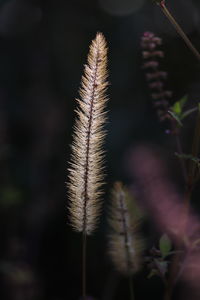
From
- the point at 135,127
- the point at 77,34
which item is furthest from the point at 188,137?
the point at 77,34

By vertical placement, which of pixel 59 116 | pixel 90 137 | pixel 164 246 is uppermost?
pixel 59 116

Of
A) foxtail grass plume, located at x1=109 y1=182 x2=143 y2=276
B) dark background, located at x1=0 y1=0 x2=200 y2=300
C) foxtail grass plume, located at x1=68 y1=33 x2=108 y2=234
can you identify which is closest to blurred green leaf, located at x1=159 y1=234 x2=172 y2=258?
foxtail grass plume, located at x1=109 y1=182 x2=143 y2=276

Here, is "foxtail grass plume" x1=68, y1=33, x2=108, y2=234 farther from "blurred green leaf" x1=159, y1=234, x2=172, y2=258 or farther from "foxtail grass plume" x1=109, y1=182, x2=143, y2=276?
"blurred green leaf" x1=159, y1=234, x2=172, y2=258

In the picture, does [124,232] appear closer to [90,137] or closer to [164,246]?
[164,246]


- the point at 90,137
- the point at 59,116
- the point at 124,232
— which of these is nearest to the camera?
the point at 90,137

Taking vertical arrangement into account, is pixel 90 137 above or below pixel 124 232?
above

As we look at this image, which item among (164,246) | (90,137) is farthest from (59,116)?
(90,137)
